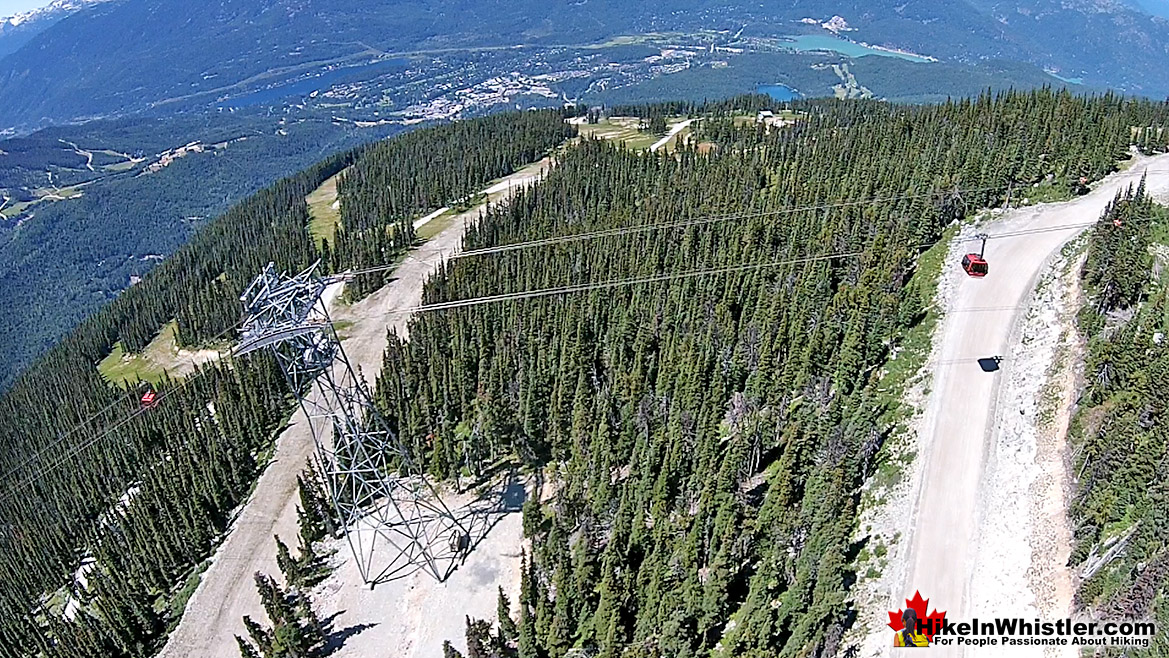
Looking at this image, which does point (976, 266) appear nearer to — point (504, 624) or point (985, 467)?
point (985, 467)

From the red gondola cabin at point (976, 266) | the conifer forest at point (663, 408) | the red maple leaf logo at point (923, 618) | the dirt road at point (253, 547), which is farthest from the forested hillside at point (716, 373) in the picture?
the dirt road at point (253, 547)

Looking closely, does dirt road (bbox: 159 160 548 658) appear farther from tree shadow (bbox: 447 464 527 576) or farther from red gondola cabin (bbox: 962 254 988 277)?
red gondola cabin (bbox: 962 254 988 277)

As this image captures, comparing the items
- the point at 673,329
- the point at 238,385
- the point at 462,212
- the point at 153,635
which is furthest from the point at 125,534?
the point at 462,212

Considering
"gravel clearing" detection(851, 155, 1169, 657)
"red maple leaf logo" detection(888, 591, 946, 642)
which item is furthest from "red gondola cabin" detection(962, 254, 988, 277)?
"red maple leaf logo" detection(888, 591, 946, 642)

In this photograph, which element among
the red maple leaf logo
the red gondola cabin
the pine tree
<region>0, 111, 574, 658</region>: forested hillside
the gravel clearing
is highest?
the red gondola cabin

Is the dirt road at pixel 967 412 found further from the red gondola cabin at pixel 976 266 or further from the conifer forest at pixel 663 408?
the conifer forest at pixel 663 408

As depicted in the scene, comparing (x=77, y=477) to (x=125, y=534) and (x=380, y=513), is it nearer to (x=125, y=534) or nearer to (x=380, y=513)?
(x=125, y=534)
